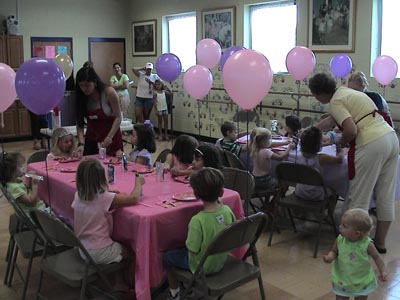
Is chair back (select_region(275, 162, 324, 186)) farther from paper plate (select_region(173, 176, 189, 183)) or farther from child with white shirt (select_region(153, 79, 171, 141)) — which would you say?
child with white shirt (select_region(153, 79, 171, 141))

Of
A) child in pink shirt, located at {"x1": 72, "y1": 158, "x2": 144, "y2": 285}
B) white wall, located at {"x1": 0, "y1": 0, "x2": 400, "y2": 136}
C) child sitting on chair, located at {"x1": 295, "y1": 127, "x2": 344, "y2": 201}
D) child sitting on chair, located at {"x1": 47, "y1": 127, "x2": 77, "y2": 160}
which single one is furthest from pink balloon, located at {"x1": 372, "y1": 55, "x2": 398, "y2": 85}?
child in pink shirt, located at {"x1": 72, "y1": 158, "x2": 144, "y2": 285}

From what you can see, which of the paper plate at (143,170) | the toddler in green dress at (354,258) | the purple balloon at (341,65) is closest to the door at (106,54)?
the purple balloon at (341,65)

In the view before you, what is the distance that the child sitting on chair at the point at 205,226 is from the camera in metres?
2.55

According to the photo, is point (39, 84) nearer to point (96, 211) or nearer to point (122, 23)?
A: point (96, 211)

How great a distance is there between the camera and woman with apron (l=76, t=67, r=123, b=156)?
13.2ft

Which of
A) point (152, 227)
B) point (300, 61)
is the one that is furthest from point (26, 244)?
point (300, 61)

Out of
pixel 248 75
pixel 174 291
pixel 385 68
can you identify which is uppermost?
pixel 385 68

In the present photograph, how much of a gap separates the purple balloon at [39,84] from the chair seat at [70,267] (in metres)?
1.00

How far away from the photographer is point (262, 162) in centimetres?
438

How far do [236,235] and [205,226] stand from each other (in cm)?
18

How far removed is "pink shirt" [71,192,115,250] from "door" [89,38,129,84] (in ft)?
28.2

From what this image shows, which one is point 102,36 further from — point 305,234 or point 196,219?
point 196,219

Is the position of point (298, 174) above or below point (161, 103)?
below

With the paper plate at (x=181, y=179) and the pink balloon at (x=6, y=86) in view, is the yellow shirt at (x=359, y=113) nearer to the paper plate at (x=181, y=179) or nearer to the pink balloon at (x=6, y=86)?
the paper plate at (x=181, y=179)
